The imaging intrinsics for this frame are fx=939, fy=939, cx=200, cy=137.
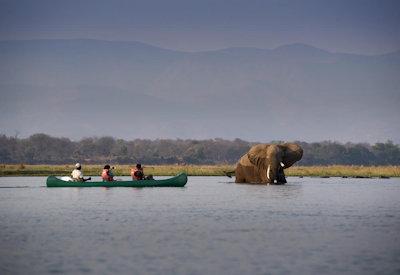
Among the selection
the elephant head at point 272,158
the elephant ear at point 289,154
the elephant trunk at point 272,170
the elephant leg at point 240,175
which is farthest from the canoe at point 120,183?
the elephant ear at point 289,154

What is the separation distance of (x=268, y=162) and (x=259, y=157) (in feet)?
4.76

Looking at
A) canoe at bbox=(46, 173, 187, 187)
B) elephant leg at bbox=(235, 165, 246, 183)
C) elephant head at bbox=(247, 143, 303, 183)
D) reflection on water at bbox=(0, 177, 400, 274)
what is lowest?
reflection on water at bbox=(0, 177, 400, 274)

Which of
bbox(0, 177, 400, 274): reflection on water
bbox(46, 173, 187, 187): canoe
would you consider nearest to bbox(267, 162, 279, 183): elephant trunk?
bbox(46, 173, 187, 187): canoe

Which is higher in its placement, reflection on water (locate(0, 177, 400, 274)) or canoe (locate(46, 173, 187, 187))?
canoe (locate(46, 173, 187, 187))

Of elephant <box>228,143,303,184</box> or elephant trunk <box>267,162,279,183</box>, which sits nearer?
elephant trunk <box>267,162,279,183</box>

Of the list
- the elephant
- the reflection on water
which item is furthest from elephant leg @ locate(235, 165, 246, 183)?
the reflection on water

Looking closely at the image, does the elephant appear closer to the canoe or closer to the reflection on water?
the canoe

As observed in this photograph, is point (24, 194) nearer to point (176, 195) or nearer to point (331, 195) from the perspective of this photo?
point (176, 195)

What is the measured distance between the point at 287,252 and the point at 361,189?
3709 cm

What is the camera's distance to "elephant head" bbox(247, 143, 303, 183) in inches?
2518

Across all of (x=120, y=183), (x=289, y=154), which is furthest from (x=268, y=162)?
(x=120, y=183)

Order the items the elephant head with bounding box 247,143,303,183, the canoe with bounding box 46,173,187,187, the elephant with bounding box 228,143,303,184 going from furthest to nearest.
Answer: the elephant with bounding box 228,143,303,184 → the elephant head with bounding box 247,143,303,183 → the canoe with bounding box 46,173,187,187

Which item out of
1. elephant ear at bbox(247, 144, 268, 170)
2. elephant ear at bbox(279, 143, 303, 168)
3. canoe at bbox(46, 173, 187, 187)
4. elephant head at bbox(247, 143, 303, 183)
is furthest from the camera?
elephant ear at bbox(279, 143, 303, 168)

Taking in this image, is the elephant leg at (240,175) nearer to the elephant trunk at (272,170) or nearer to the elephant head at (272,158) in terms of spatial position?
the elephant head at (272,158)
